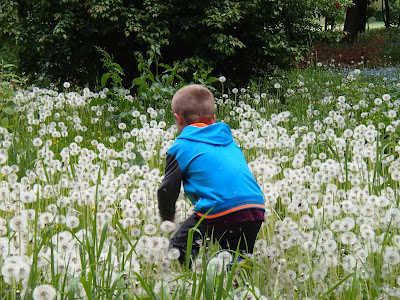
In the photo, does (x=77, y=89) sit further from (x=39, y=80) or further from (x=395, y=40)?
(x=395, y=40)

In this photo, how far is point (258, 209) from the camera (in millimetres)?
3102

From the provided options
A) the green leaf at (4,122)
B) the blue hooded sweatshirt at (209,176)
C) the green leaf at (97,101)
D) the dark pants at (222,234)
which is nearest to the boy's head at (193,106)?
the blue hooded sweatshirt at (209,176)

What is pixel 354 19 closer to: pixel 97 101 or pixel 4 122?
pixel 97 101

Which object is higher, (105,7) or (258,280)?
(105,7)

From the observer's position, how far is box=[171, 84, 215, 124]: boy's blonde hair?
3.39 metres

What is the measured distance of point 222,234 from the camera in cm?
311

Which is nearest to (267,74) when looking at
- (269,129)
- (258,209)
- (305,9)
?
(305,9)

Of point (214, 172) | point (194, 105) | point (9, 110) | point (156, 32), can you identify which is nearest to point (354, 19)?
point (156, 32)

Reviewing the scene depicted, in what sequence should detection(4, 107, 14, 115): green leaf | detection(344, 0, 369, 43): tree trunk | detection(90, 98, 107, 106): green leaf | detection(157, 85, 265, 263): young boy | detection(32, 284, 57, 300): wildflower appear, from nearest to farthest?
detection(32, 284, 57, 300): wildflower, detection(157, 85, 265, 263): young boy, detection(4, 107, 14, 115): green leaf, detection(90, 98, 107, 106): green leaf, detection(344, 0, 369, 43): tree trunk

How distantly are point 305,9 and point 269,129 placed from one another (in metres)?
4.87

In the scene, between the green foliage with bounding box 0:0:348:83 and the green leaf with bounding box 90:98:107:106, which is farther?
the green foliage with bounding box 0:0:348:83

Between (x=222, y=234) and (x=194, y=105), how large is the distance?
0.85m

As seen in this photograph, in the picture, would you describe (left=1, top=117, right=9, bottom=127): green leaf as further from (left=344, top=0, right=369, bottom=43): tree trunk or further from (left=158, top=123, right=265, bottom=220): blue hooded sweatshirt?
(left=344, top=0, right=369, bottom=43): tree trunk

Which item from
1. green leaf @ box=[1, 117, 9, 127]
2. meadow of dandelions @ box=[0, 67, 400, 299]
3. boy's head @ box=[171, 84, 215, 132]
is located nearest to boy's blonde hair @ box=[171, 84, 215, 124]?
boy's head @ box=[171, 84, 215, 132]
